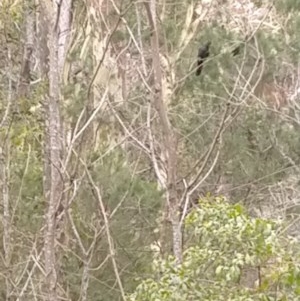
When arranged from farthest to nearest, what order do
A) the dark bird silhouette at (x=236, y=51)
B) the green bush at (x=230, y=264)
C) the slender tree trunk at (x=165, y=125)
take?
the dark bird silhouette at (x=236, y=51), the slender tree trunk at (x=165, y=125), the green bush at (x=230, y=264)

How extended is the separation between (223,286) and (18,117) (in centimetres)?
300

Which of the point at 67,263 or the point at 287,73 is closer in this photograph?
the point at 67,263

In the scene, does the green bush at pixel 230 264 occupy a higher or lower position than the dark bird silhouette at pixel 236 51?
lower

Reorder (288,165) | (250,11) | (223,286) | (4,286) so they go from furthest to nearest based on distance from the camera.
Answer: (250,11) → (288,165) → (4,286) → (223,286)

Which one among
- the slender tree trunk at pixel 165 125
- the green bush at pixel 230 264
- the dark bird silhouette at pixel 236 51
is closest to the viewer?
the green bush at pixel 230 264

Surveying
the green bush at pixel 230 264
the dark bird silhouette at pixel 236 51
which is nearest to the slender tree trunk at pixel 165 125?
the green bush at pixel 230 264

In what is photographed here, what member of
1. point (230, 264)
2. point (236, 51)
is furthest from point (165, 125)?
point (236, 51)

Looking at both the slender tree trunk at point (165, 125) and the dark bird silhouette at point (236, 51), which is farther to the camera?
the dark bird silhouette at point (236, 51)

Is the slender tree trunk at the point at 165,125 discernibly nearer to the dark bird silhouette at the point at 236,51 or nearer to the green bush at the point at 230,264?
the green bush at the point at 230,264

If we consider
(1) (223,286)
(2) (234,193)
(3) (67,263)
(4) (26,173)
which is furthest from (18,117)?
(1) (223,286)

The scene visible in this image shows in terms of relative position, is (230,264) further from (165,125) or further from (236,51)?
(236,51)

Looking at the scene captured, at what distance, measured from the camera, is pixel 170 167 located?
298cm

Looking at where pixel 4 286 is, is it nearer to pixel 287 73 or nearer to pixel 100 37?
pixel 100 37

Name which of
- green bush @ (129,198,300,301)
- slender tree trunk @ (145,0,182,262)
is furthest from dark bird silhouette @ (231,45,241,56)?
green bush @ (129,198,300,301)
